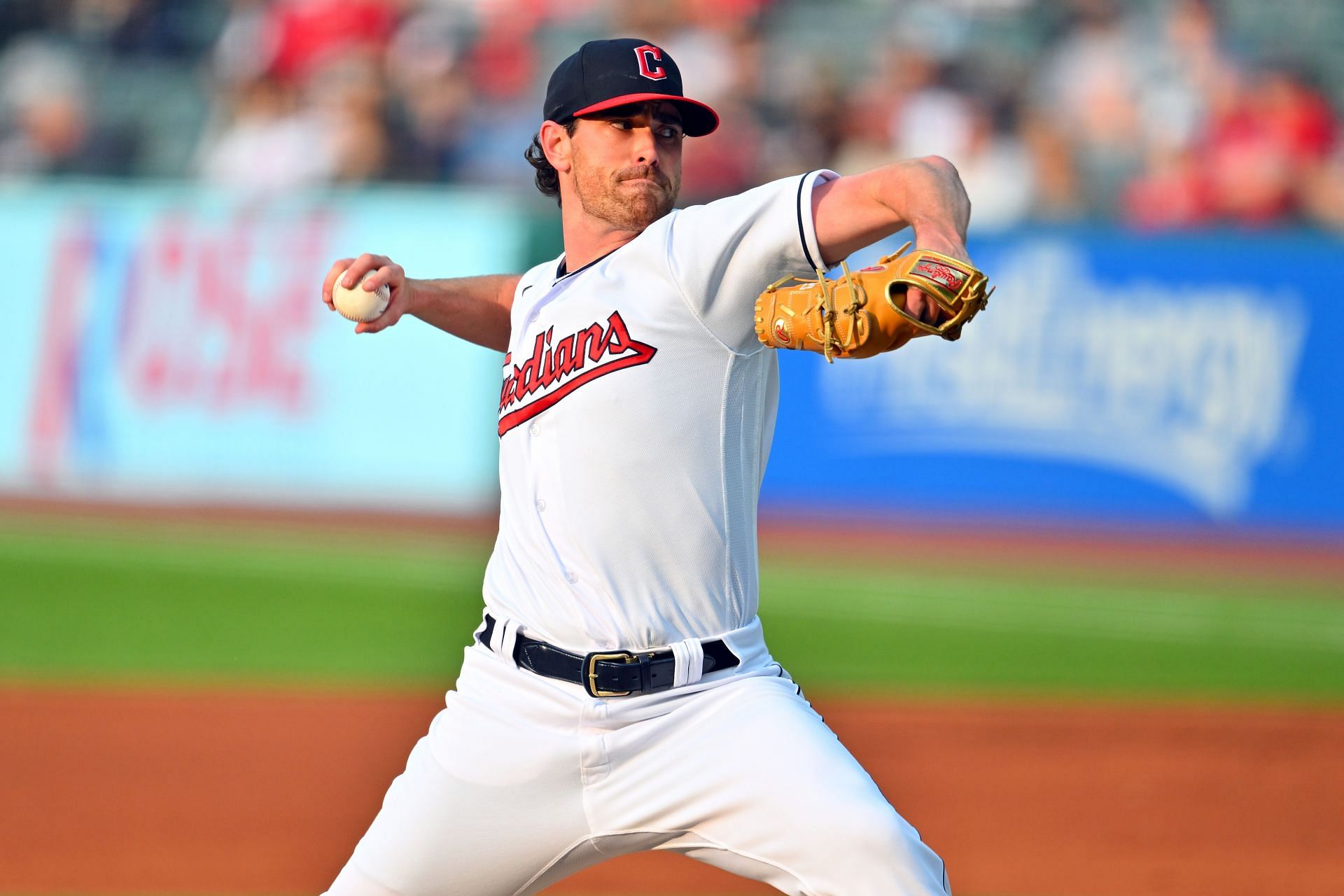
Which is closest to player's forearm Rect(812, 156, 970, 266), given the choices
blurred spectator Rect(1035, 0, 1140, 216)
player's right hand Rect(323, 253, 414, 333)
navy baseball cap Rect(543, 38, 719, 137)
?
navy baseball cap Rect(543, 38, 719, 137)

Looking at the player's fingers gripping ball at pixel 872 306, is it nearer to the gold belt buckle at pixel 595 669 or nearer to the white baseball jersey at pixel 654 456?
the white baseball jersey at pixel 654 456

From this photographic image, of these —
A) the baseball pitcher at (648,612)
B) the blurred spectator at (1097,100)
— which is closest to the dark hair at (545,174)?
the baseball pitcher at (648,612)

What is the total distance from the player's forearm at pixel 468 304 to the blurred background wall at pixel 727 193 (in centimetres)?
681

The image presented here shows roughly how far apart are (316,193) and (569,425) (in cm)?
875

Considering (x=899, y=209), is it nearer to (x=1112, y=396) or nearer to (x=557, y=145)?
(x=557, y=145)

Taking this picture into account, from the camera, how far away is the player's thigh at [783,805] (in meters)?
2.89

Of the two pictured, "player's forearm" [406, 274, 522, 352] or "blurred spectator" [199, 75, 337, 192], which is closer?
"player's forearm" [406, 274, 522, 352]

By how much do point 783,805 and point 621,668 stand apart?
429mm

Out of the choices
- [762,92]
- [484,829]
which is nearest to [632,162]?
[484,829]

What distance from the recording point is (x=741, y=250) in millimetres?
3082

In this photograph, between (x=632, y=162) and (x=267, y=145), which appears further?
(x=267, y=145)

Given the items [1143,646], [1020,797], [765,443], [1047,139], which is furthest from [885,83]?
[765,443]

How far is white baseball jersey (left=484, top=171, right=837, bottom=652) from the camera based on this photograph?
3203mm

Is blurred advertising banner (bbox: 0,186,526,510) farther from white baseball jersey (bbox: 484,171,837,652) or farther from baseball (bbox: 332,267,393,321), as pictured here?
white baseball jersey (bbox: 484,171,837,652)
